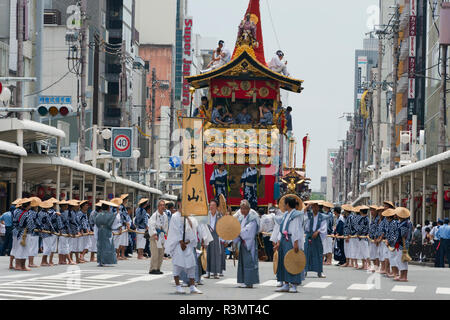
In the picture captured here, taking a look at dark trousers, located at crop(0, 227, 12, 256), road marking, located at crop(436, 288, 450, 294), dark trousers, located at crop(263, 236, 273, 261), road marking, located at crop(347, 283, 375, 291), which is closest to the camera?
road marking, located at crop(436, 288, 450, 294)

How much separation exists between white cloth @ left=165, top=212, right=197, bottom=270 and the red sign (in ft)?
52.8

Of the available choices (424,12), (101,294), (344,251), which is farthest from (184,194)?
(424,12)

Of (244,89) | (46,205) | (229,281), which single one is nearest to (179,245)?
(229,281)

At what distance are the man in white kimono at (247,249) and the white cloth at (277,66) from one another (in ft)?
49.4

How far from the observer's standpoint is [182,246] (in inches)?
640

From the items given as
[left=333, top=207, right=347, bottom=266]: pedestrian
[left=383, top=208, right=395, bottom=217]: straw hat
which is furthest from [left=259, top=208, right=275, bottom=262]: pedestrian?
[left=383, top=208, right=395, bottom=217]: straw hat

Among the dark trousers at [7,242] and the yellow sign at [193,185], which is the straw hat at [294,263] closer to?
the yellow sign at [193,185]

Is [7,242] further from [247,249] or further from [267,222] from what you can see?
[247,249]

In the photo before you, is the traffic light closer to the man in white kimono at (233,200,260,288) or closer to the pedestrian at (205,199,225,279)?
the pedestrian at (205,199,225,279)

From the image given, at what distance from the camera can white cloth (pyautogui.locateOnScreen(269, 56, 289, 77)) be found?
33.0m

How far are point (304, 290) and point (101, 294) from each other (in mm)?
4076

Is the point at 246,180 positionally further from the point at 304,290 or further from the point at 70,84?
the point at 70,84

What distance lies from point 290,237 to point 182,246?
197 centimetres

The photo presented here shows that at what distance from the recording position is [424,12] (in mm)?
62562
